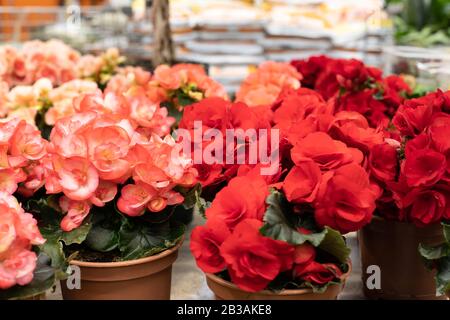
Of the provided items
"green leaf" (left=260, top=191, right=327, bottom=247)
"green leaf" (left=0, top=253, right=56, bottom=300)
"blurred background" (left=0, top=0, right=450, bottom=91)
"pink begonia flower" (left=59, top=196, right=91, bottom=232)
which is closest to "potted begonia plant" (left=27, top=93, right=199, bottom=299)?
"pink begonia flower" (left=59, top=196, right=91, bottom=232)

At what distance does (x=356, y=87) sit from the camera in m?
1.50

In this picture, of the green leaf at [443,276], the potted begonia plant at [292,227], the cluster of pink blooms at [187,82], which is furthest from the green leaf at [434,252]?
the cluster of pink blooms at [187,82]

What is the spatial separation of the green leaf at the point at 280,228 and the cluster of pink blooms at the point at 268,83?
2.25 ft

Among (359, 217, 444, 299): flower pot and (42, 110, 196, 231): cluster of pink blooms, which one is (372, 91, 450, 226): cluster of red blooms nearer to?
(359, 217, 444, 299): flower pot

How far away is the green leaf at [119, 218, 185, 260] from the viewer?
93 centimetres

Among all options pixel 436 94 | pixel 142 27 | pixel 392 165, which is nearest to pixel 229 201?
pixel 392 165

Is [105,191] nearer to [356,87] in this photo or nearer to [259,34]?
[356,87]

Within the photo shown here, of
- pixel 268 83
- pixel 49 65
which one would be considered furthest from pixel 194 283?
pixel 49 65

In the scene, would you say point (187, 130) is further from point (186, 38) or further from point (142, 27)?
point (142, 27)

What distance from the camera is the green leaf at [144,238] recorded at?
93cm


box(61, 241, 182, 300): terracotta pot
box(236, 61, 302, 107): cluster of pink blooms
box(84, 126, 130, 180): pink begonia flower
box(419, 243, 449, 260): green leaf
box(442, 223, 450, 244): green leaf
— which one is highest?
box(84, 126, 130, 180): pink begonia flower

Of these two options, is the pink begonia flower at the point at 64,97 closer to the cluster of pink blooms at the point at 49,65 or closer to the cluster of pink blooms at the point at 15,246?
the cluster of pink blooms at the point at 49,65

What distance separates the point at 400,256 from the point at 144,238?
0.42 metres
